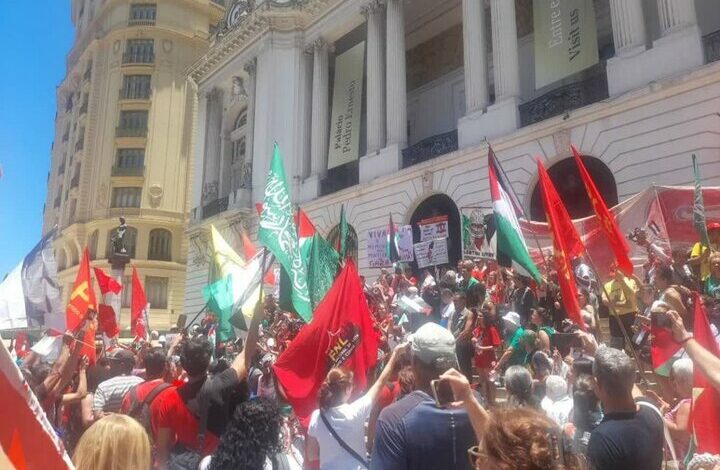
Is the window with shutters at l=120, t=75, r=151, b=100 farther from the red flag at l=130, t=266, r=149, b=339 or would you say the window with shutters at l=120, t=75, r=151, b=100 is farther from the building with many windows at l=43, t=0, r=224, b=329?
the red flag at l=130, t=266, r=149, b=339

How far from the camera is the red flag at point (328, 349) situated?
16.3ft

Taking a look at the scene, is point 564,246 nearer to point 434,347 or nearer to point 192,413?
point 434,347

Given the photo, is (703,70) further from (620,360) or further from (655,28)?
(620,360)

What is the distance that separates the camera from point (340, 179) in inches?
867

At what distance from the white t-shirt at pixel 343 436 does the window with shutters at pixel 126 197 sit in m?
39.3

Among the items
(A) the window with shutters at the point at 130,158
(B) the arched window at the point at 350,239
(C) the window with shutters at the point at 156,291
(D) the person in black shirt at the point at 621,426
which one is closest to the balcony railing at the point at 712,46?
(B) the arched window at the point at 350,239

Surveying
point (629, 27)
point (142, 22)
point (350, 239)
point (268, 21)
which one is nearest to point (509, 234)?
point (629, 27)

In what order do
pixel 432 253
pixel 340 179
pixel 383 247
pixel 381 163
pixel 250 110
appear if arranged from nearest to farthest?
pixel 432 253, pixel 383 247, pixel 381 163, pixel 340 179, pixel 250 110

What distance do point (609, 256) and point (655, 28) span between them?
8589mm

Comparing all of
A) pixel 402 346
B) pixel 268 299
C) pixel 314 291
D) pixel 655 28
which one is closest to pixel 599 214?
pixel 314 291

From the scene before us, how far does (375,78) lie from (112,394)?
18.3 meters

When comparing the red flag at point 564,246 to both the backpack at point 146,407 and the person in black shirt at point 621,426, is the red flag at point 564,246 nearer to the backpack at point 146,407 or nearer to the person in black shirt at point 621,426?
the person in black shirt at point 621,426

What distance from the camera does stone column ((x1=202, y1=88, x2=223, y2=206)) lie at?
29.7 m

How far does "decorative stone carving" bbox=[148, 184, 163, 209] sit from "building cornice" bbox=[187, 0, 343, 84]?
45.4 feet
